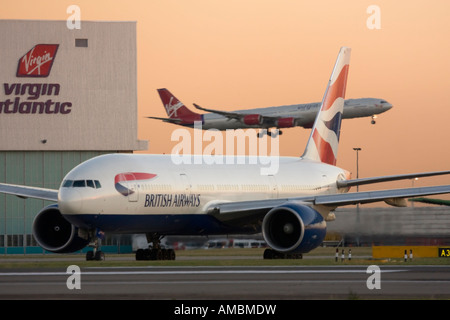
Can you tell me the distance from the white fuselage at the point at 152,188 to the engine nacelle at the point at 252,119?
146ft

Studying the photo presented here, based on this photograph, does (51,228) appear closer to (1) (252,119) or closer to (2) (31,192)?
(2) (31,192)

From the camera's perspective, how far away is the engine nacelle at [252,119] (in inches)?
3432

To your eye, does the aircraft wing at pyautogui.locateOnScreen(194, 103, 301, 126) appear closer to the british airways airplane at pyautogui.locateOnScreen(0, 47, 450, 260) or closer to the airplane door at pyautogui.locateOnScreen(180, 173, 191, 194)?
the british airways airplane at pyautogui.locateOnScreen(0, 47, 450, 260)

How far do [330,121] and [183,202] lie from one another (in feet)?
40.1

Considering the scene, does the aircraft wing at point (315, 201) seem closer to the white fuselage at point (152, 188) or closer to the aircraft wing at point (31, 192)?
the white fuselage at point (152, 188)

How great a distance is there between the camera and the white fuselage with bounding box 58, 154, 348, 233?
110 feet

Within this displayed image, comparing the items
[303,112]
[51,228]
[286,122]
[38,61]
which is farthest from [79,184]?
[303,112]

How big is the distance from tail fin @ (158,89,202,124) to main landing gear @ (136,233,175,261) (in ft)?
189

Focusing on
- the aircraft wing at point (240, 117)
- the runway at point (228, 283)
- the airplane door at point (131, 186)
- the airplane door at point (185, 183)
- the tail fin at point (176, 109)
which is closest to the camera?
the runway at point (228, 283)

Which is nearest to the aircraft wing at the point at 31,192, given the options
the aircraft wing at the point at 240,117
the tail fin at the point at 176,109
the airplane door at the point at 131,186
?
the airplane door at the point at 131,186

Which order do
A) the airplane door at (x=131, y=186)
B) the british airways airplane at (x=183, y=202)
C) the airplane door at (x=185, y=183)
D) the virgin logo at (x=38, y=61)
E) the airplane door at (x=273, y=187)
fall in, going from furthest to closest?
the virgin logo at (x=38, y=61) → the airplane door at (x=273, y=187) → the airplane door at (x=185, y=183) → the airplane door at (x=131, y=186) → the british airways airplane at (x=183, y=202)

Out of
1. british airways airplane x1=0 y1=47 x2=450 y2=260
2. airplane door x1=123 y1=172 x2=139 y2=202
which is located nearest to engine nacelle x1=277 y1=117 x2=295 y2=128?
british airways airplane x1=0 y1=47 x2=450 y2=260
